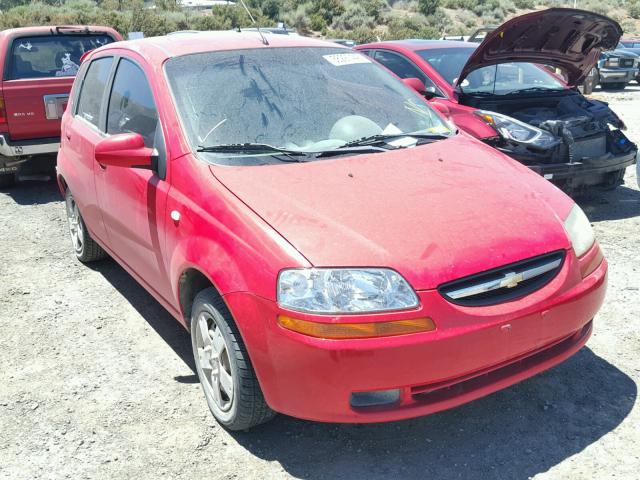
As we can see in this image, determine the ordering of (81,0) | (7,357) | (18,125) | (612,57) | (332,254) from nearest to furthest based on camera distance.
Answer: (332,254), (7,357), (18,125), (612,57), (81,0)

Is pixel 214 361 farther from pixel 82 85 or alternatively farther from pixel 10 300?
pixel 82 85

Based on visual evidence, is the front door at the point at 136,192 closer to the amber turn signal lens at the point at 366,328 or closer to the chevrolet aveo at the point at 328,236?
the chevrolet aveo at the point at 328,236

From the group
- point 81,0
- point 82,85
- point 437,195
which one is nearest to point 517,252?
point 437,195

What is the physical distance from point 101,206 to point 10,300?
114 centimetres

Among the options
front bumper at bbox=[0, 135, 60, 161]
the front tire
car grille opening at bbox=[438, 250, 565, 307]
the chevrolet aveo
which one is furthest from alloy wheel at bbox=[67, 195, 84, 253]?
car grille opening at bbox=[438, 250, 565, 307]

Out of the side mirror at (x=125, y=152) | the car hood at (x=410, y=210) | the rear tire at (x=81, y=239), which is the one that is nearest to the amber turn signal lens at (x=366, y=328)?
the car hood at (x=410, y=210)

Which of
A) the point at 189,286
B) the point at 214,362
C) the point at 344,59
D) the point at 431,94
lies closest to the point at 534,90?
the point at 431,94

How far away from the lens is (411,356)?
8.25 feet

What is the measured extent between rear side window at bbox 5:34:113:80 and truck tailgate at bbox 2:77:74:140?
0.64 ft

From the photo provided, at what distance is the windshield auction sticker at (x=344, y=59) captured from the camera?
4039 mm

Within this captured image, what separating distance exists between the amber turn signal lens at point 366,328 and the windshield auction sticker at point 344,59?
2032mm

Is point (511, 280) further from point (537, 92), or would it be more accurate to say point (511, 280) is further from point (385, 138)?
point (537, 92)

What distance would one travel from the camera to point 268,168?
3.20 metres

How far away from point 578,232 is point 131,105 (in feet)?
8.47
